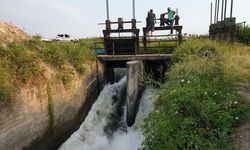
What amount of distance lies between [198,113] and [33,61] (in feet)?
17.9

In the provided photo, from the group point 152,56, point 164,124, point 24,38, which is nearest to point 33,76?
point 24,38

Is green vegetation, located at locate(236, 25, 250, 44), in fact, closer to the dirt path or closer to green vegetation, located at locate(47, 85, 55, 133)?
the dirt path

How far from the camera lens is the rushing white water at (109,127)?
9508 mm

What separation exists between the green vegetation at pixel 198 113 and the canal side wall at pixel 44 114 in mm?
3554

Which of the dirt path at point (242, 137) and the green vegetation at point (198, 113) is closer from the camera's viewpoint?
the dirt path at point (242, 137)

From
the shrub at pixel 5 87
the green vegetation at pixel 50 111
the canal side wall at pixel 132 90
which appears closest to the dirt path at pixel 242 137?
the shrub at pixel 5 87

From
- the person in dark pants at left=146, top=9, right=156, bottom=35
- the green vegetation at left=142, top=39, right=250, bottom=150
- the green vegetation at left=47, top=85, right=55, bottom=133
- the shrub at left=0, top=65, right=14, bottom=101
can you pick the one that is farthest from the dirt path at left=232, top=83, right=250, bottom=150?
the person in dark pants at left=146, top=9, right=156, bottom=35

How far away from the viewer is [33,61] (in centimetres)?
859

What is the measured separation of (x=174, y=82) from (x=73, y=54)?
18.2ft

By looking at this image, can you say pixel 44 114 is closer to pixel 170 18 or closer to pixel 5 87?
pixel 5 87

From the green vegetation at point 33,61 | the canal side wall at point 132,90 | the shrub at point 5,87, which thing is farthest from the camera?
the canal side wall at point 132,90

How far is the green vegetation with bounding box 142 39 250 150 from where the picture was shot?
189 inches

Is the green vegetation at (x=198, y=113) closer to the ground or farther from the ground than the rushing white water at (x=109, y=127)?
farther from the ground

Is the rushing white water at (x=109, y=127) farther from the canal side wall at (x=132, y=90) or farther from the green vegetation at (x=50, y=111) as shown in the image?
the green vegetation at (x=50, y=111)
